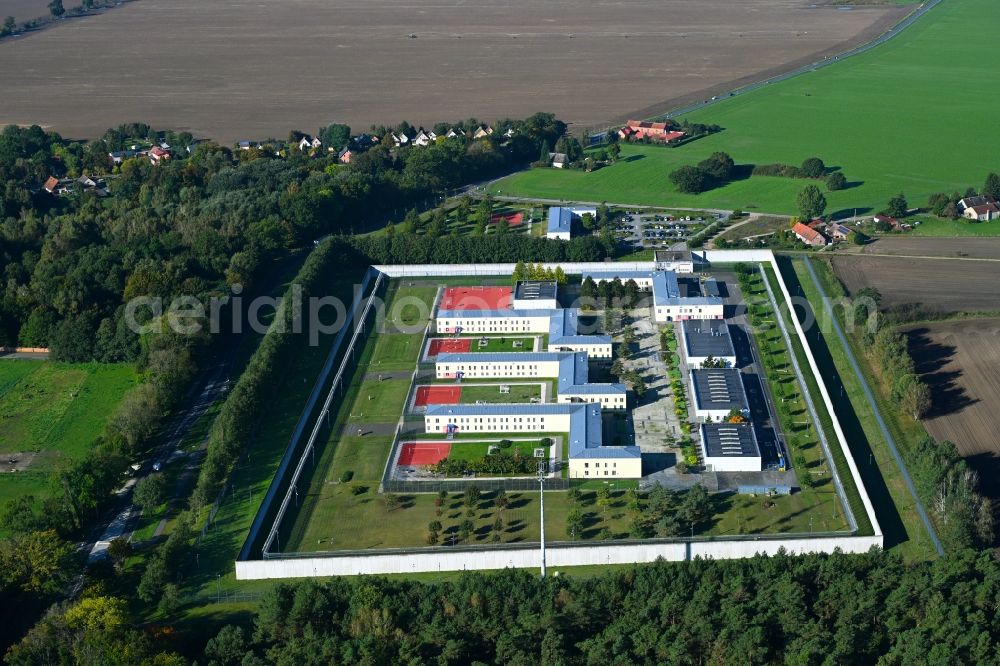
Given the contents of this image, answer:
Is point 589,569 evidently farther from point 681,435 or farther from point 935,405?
point 935,405

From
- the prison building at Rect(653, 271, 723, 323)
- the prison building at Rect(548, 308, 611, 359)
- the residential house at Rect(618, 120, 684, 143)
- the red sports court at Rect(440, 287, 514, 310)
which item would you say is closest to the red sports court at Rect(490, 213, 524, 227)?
the red sports court at Rect(440, 287, 514, 310)

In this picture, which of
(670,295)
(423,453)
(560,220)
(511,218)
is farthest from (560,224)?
(423,453)

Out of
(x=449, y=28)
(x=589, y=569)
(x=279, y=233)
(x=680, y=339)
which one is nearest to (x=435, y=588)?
(x=589, y=569)

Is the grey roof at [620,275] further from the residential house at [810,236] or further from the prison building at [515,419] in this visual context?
the prison building at [515,419]

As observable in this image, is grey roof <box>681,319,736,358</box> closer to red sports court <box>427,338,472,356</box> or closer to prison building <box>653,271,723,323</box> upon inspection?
prison building <box>653,271,723,323</box>

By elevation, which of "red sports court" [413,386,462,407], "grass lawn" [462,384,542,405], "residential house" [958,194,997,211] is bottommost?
"grass lawn" [462,384,542,405]

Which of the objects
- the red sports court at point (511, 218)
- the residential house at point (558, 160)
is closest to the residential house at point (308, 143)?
the residential house at point (558, 160)
